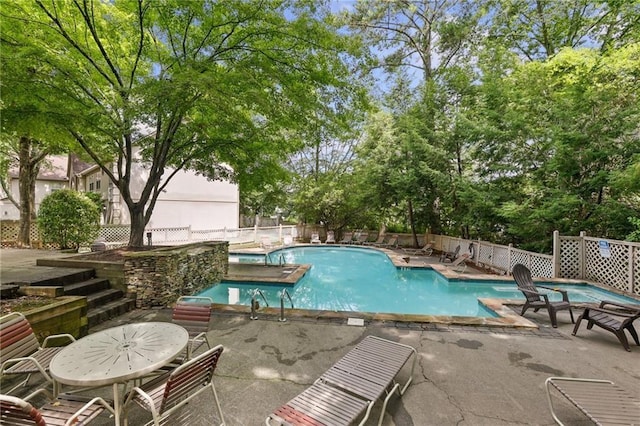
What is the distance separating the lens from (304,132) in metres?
8.32

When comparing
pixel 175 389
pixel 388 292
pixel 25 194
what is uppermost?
pixel 25 194

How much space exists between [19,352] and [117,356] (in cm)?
138

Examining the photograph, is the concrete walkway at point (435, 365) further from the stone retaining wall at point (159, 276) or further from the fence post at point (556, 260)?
the fence post at point (556, 260)

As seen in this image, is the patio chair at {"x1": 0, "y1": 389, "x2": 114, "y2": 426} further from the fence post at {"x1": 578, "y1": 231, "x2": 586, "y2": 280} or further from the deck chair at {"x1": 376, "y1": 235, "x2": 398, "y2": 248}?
the deck chair at {"x1": 376, "y1": 235, "x2": 398, "y2": 248}

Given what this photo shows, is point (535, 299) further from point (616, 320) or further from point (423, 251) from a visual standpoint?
point (423, 251)

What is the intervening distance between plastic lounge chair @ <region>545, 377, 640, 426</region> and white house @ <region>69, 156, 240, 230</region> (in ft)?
50.9

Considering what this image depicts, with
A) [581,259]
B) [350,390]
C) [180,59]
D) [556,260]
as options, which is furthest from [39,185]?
[581,259]

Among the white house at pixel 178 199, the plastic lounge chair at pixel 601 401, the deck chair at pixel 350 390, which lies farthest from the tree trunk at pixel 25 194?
the plastic lounge chair at pixel 601 401

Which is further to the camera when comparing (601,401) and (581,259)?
(581,259)

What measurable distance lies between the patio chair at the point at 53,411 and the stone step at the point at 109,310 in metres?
3.00

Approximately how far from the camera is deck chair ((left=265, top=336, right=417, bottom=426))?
229 cm

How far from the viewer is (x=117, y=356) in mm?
2525

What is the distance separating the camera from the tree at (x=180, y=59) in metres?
5.79

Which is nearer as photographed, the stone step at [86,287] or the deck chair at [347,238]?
the stone step at [86,287]
